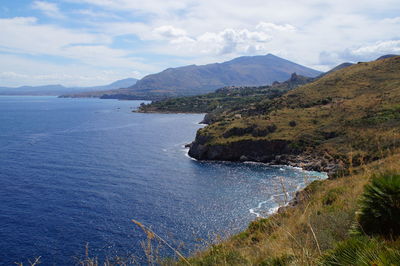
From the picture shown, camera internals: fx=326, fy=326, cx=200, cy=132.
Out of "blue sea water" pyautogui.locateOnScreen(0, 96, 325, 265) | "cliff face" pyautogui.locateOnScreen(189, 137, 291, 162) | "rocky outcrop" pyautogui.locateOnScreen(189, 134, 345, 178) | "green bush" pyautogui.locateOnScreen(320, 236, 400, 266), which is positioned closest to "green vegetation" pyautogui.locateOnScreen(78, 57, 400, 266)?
"green bush" pyautogui.locateOnScreen(320, 236, 400, 266)

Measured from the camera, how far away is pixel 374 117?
229 ft

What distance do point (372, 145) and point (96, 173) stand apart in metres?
47.6

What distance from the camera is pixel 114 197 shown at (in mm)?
46875

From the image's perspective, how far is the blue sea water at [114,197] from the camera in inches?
1329

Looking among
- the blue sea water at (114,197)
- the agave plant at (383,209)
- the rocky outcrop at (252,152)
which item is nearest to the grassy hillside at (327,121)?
the rocky outcrop at (252,152)

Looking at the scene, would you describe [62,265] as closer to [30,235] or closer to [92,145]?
[30,235]

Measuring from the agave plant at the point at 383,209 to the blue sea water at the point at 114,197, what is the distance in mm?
10582

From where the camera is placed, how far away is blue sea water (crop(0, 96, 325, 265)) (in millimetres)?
33750

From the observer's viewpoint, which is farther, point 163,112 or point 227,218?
point 163,112

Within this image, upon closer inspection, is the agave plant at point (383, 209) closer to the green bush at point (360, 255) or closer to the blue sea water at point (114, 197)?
the green bush at point (360, 255)

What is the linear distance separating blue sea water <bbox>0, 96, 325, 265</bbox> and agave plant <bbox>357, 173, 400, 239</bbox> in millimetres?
10582

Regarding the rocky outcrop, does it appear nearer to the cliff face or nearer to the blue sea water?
the cliff face

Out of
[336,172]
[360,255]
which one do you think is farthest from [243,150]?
[360,255]

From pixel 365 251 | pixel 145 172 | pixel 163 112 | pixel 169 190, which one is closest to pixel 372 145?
pixel 169 190
